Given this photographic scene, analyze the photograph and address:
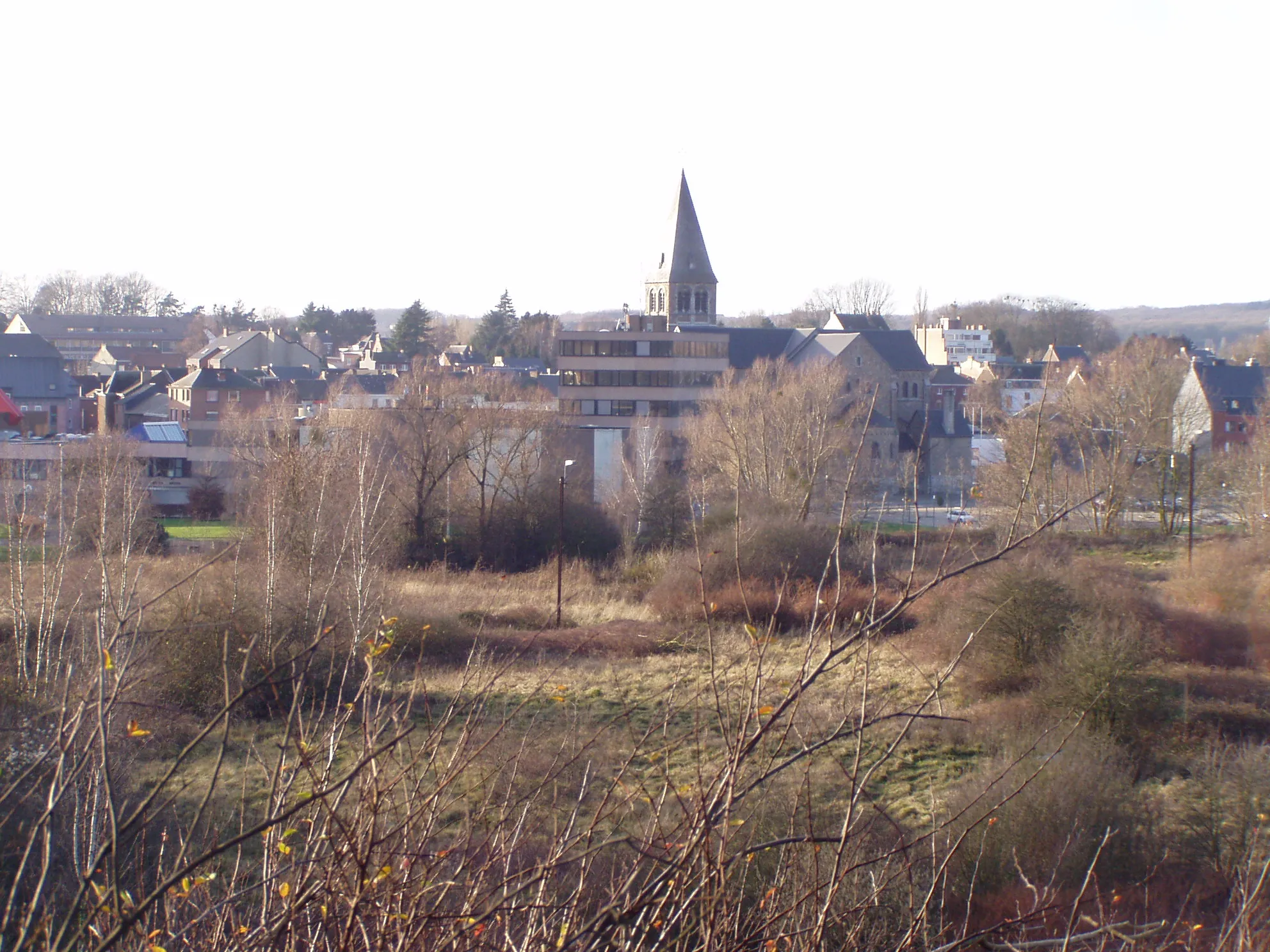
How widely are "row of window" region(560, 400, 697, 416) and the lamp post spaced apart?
40.1 feet

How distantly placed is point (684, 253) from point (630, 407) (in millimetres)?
13696

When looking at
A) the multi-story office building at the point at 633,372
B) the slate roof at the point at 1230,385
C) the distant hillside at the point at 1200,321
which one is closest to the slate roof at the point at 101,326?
the multi-story office building at the point at 633,372

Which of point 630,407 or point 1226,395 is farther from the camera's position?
point 1226,395

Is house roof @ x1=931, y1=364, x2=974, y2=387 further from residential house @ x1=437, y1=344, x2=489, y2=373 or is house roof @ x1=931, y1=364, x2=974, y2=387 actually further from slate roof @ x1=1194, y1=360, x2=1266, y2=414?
residential house @ x1=437, y1=344, x2=489, y2=373

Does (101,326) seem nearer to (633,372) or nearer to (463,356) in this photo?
(463,356)

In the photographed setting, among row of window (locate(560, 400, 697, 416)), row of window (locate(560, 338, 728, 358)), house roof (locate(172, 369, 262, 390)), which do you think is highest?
row of window (locate(560, 338, 728, 358))

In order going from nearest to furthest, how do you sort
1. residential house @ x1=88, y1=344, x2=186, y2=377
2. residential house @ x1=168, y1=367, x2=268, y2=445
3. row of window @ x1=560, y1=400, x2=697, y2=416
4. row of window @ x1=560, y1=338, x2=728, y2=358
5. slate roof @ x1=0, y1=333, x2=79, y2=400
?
1. residential house @ x1=168, y1=367, x2=268, y2=445
2. row of window @ x1=560, y1=400, x2=697, y2=416
3. row of window @ x1=560, y1=338, x2=728, y2=358
4. slate roof @ x1=0, y1=333, x2=79, y2=400
5. residential house @ x1=88, y1=344, x2=186, y2=377

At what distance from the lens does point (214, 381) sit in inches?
1455

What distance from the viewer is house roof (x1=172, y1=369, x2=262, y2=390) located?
36.5m

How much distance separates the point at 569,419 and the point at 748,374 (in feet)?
20.9

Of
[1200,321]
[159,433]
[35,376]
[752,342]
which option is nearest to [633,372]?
[752,342]

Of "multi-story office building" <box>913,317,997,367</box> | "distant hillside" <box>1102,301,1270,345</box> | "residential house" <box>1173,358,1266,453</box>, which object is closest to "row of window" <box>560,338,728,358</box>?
"residential house" <box>1173,358,1266,453</box>

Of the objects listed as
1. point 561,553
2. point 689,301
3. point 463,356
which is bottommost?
point 561,553

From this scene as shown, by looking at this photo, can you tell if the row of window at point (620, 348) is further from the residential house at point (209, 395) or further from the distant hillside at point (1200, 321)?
the distant hillside at point (1200, 321)
